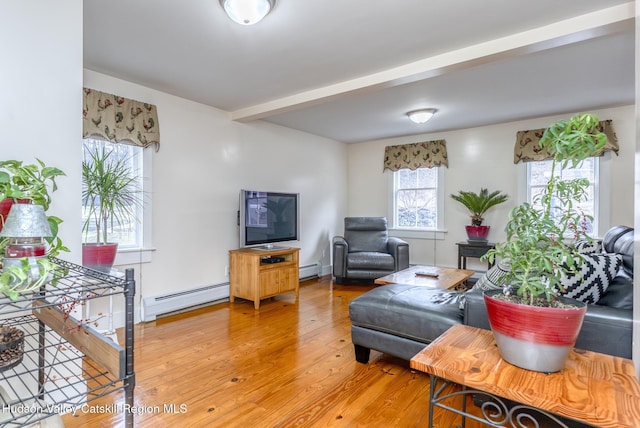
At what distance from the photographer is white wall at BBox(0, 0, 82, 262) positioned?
56.9 inches

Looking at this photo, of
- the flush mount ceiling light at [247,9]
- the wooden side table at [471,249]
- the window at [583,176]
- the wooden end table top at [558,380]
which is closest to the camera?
the wooden end table top at [558,380]

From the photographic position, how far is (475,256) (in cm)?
469

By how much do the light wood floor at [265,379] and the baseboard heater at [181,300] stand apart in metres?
0.12

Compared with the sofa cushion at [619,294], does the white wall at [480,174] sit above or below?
above

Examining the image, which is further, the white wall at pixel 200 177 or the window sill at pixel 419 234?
the window sill at pixel 419 234

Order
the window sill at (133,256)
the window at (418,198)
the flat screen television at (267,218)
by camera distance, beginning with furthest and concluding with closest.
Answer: the window at (418,198), the flat screen television at (267,218), the window sill at (133,256)

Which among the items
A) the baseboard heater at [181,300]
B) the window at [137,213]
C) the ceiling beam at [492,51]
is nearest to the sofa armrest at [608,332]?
the ceiling beam at [492,51]

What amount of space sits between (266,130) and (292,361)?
316cm

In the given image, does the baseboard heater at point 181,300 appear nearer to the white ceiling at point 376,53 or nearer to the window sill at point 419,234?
the white ceiling at point 376,53

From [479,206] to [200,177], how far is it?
372 centimetres

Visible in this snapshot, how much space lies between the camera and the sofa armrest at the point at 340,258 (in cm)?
478

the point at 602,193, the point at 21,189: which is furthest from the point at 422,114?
the point at 21,189

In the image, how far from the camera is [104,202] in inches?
106

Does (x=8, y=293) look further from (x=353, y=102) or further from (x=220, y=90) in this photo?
(x=353, y=102)
